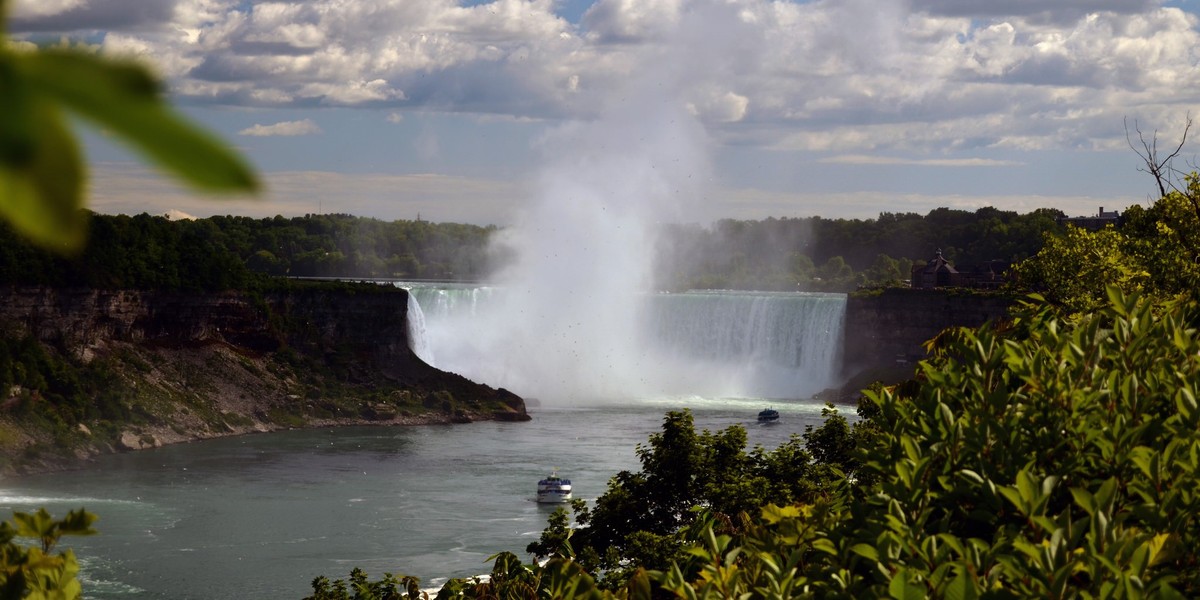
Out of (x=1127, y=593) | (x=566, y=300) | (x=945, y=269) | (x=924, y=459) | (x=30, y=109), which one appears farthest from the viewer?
(x=566, y=300)

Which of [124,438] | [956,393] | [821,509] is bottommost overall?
[124,438]

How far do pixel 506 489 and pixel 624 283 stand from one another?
71.2 metres

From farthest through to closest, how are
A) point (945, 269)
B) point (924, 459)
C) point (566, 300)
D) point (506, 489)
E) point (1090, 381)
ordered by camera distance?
1. point (566, 300)
2. point (945, 269)
3. point (506, 489)
4. point (1090, 381)
5. point (924, 459)

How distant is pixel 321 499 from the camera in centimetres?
5462

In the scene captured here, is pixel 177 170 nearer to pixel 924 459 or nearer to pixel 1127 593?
pixel 1127 593

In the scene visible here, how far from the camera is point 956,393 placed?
7.30 m

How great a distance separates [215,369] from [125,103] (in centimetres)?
8802

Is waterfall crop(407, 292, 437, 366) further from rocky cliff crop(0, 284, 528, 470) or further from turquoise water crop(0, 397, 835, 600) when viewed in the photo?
turquoise water crop(0, 397, 835, 600)

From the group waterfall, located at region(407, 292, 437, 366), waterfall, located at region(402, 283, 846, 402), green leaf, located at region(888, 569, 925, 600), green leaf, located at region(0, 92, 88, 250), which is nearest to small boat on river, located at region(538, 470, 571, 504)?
green leaf, located at region(888, 569, 925, 600)

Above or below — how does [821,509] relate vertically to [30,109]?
below

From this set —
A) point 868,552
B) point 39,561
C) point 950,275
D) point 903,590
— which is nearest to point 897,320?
point 950,275

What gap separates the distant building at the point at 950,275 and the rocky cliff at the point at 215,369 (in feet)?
123

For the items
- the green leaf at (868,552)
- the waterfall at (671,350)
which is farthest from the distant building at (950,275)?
the green leaf at (868,552)

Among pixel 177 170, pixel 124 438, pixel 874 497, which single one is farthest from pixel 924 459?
pixel 124 438
